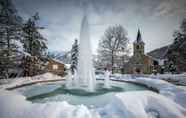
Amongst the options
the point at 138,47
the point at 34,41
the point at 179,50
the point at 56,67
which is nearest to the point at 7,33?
the point at 34,41

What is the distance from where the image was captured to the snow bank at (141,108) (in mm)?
2197

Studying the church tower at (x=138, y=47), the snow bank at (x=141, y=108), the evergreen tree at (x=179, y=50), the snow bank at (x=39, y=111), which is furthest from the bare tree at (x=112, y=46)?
the snow bank at (x=39, y=111)

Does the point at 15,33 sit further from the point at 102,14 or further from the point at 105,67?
the point at 105,67

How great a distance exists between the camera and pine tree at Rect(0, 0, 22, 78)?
290 inches

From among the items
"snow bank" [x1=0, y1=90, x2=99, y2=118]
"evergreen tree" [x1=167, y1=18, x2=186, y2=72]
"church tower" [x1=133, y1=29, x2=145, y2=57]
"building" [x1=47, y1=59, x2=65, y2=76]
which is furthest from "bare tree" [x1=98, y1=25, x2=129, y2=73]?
"snow bank" [x1=0, y1=90, x2=99, y2=118]

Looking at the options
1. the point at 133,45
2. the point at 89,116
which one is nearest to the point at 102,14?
the point at 89,116

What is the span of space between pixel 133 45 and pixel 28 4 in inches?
709

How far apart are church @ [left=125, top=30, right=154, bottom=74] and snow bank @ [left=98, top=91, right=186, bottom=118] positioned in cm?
1772

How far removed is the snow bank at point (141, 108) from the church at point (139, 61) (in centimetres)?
1772

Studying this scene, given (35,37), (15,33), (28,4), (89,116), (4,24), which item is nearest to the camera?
(89,116)

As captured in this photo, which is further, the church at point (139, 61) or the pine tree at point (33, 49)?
the church at point (139, 61)

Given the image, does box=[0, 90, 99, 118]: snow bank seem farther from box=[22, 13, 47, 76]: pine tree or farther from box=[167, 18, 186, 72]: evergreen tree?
box=[167, 18, 186, 72]: evergreen tree

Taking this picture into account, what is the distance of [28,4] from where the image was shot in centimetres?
527

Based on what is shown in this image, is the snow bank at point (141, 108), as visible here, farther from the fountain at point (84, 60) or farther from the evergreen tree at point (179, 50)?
the evergreen tree at point (179, 50)
